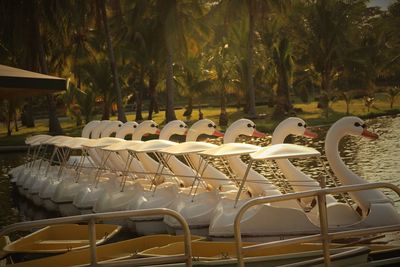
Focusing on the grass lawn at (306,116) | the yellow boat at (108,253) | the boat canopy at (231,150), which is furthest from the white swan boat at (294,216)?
the grass lawn at (306,116)

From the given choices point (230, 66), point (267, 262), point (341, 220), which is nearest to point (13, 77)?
point (267, 262)

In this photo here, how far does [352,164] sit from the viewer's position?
2450 centimetres

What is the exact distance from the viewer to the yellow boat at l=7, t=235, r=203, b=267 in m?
9.19

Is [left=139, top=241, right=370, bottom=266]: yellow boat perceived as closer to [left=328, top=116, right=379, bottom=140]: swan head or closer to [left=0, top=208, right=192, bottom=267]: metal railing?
[left=0, top=208, right=192, bottom=267]: metal railing

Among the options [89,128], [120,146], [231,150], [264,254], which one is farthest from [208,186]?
[89,128]

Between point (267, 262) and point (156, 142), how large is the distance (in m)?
8.31

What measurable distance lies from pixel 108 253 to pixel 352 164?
16.5m

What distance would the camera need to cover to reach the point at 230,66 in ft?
174

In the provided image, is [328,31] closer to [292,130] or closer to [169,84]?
[169,84]

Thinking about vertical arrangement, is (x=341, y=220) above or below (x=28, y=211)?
above

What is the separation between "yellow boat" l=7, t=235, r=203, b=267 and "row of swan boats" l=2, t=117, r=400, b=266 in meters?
1.80

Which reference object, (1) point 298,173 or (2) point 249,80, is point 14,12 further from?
(1) point 298,173

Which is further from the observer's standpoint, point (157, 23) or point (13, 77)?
point (157, 23)

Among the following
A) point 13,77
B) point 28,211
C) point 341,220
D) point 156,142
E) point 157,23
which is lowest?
point 28,211
